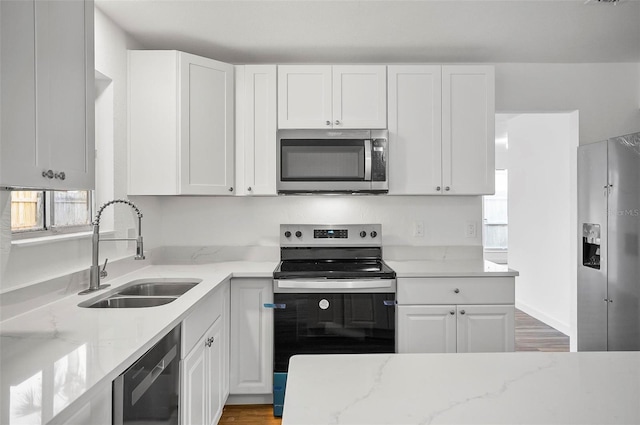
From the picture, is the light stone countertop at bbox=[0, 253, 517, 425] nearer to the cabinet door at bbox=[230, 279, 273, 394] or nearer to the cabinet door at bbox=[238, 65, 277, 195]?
the cabinet door at bbox=[230, 279, 273, 394]

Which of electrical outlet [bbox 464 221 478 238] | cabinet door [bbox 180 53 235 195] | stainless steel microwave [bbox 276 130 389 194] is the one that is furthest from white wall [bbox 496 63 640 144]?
cabinet door [bbox 180 53 235 195]

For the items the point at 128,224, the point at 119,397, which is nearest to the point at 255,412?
the point at 128,224

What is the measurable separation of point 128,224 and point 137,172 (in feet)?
1.07

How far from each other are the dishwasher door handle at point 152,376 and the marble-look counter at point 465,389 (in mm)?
617

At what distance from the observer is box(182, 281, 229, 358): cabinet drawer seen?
5.81ft

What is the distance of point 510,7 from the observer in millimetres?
2266

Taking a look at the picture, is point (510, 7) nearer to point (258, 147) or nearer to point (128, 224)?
point (258, 147)

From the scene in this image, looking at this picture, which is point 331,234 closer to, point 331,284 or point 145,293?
point 331,284

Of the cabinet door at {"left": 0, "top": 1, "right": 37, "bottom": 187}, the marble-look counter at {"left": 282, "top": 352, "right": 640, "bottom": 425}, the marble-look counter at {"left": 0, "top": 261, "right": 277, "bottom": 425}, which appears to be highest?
the cabinet door at {"left": 0, "top": 1, "right": 37, "bottom": 187}

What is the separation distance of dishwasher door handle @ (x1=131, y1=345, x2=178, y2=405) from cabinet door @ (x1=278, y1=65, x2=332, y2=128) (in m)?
1.65

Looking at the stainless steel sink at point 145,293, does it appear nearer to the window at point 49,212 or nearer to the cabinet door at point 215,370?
the cabinet door at point 215,370

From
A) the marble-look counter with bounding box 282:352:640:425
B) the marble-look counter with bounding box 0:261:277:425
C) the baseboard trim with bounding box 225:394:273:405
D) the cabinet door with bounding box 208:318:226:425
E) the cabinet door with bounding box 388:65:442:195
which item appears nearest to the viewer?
the marble-look counter with bounding box 282:352:640:425

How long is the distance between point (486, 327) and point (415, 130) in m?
1.33

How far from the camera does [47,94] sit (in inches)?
48.3
